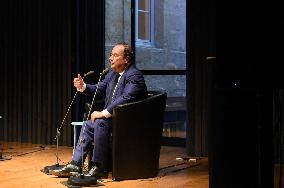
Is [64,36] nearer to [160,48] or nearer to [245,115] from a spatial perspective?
[160,48]

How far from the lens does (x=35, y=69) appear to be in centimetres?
708

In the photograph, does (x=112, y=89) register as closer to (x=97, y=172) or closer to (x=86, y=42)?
(x=97, y=172)

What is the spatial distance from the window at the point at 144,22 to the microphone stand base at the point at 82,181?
342cm

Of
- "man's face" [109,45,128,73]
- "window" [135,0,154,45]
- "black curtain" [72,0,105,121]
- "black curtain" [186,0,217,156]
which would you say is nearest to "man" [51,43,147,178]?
"man's face" [109,45,128,73]

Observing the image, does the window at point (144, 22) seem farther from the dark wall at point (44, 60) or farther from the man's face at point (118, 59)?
the man's face at point (118, 59)

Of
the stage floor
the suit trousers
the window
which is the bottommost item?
the stage floor

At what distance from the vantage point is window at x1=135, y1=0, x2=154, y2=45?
285 inches

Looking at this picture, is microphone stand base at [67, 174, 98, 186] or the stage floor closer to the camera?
microphone stand base at [67, 174, 98, 186]

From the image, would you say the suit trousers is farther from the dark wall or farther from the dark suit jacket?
the dark wall

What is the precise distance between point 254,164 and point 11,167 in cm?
310

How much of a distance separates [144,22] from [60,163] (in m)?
2.93

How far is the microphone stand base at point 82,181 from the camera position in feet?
13.2

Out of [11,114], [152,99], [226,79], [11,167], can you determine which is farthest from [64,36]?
[226,79]

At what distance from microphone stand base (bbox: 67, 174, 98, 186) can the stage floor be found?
8 cm
